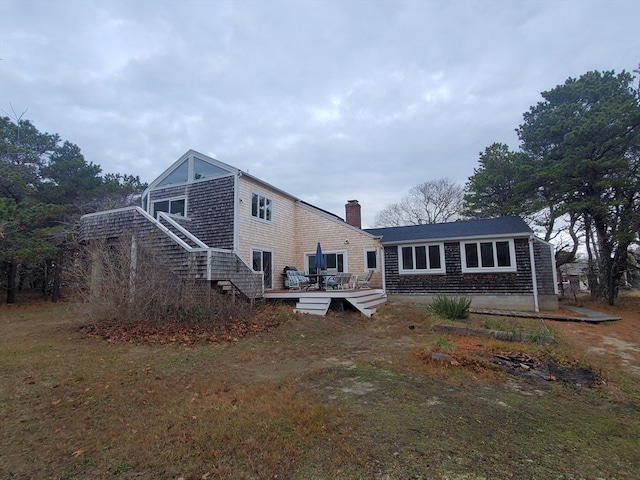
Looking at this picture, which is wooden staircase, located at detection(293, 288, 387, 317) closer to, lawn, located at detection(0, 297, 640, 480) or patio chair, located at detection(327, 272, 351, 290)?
patio chair, located at detection(327, 272, 351, 290)

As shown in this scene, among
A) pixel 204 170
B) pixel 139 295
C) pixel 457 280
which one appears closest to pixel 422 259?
pixel 457 280

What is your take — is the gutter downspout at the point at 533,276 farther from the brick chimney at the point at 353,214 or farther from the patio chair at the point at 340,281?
the brick chimney at the point at 353,214

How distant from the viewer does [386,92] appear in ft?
50.2

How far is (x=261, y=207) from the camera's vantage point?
1584cm

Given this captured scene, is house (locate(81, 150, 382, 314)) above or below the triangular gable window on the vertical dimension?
below

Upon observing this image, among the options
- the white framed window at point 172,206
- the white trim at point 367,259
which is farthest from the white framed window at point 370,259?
the white framed window at point 172,206

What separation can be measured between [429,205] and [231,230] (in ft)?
88.7

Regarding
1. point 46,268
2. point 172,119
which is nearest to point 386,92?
point 172,119

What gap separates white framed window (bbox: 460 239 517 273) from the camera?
558 inches

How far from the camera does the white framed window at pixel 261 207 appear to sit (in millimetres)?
15305

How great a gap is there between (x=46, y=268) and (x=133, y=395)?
78.9 feet

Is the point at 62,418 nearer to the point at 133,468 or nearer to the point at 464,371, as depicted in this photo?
the point at 133,468

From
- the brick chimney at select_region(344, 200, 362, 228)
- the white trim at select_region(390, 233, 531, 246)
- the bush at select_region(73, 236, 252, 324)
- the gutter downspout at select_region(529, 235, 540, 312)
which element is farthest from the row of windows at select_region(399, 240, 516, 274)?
the bush at select_region(73, 236, 252, 324)

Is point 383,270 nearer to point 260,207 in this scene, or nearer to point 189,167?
point 260,207
